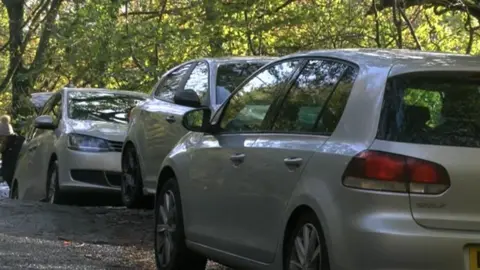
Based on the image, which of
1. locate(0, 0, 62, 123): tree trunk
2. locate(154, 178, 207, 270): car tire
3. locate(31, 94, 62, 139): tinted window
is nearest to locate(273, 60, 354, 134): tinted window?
locate(154, 178, 207, 270): car tire

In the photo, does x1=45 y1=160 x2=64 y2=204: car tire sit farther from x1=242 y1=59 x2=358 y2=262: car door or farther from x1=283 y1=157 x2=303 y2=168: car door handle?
x1=283 y1=157 x2=303 y2=168: car door handle

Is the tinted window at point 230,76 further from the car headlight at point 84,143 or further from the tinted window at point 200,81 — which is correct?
the car headlight at point 84,143

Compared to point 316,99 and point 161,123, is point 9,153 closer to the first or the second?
point 161,123

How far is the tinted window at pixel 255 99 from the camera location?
563cm

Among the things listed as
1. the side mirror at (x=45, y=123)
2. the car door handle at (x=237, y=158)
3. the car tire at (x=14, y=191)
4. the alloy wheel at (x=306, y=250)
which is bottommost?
the car tire at (x=14, y=191)

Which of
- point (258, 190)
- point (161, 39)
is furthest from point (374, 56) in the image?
point (161, 39)


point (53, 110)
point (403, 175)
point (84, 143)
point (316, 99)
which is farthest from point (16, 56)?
point (403, 175)

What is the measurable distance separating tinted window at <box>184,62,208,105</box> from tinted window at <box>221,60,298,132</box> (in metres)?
2.27

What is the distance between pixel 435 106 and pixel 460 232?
654 millimetres

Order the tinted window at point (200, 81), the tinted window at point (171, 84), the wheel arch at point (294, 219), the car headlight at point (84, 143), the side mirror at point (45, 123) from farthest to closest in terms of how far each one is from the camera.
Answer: the side mirror at point (45, 123), the car headlight at point (84, 143), the tinted window at point (171, 84), the tinted window at point (200, 81), the wheel arch at point (294, 219)

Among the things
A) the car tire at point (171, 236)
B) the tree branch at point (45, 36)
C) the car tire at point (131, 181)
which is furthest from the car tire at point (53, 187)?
the tree branch at point (45, 36)

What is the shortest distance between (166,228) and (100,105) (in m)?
5.21

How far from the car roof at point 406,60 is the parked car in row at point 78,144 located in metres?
5.90

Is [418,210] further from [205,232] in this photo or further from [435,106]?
[205,232]
